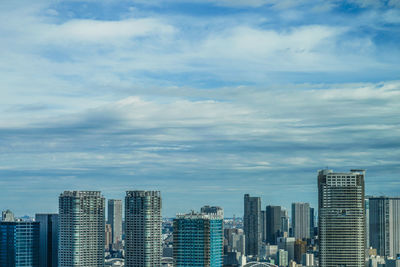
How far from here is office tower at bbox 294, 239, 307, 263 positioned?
14088 centimetres

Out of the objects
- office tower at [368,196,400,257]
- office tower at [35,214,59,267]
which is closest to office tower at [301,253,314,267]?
office tower at [368,196,400,257]

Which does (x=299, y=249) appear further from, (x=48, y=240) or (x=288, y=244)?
(x=48, y=240)

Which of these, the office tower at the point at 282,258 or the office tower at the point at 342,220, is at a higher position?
the office tower at the point at 342,220

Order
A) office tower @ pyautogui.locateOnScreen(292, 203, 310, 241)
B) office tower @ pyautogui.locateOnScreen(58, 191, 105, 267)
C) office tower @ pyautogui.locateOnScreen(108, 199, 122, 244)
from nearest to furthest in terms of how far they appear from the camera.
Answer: office tower @ pyautogui.locateOnScreen(58, 191, 105, 267)
office tower @ pyautogui.locateOnScreen(108, 199, 122, 244)
office tower @ pyautogui.locateOnScreen(292, 203, 310, 241)

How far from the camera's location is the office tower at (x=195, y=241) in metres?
85.8

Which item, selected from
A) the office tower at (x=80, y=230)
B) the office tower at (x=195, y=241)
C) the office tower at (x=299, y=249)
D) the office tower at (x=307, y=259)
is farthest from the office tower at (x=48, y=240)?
the office tower at (x=299, y=249)

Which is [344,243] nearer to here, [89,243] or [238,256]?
[89,243]

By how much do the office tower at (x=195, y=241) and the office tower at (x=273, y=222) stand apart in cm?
7866

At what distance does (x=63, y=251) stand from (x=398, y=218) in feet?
193

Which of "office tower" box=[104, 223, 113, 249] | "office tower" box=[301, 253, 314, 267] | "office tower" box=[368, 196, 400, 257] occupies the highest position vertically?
"office tower" box=[368, 196, 400, 257]

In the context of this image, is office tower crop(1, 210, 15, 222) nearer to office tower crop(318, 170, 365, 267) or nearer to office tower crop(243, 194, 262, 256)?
office tower crop(318, 170, 365, 267)

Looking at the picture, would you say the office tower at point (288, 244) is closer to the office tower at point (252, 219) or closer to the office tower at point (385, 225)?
the office tower at point (252, 219)

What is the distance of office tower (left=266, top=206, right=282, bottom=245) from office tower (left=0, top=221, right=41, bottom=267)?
73.9 metres

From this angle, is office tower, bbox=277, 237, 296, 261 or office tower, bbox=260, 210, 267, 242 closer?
office tower, bbox=277, 237, 296, 261
